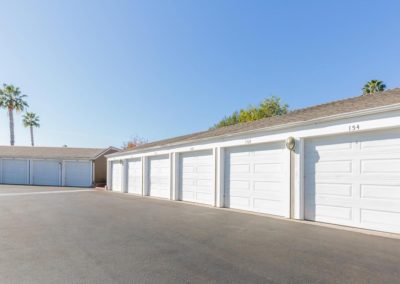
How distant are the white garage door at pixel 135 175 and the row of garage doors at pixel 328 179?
7273mm

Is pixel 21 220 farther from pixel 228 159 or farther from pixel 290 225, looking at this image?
pixel 290 225

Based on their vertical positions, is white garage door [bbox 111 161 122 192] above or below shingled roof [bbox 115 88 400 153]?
below

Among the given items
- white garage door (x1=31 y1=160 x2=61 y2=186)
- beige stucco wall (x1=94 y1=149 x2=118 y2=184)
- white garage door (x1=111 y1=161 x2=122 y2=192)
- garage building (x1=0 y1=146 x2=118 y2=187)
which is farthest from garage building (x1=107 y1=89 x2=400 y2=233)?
white garage door (x1=31 y1=160 x2=61 y2=186)

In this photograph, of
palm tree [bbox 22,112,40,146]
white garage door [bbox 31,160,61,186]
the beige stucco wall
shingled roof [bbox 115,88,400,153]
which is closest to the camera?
shingled roof [bbox 115,88,400,153]

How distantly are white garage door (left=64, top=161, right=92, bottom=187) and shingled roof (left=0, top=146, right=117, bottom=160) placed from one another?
0.79 meters

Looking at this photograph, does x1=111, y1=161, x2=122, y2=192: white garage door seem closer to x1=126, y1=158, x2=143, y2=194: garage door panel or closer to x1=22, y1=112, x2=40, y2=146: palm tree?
x1=126, y1=158, x2=143, y2=194: garage door panel

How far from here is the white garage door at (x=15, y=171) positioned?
2792cm

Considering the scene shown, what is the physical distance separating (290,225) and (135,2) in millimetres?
11400

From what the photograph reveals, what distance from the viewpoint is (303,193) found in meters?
7.79

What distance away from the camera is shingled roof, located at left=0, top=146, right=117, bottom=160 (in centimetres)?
2770

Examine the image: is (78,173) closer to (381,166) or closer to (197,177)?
(197,177)

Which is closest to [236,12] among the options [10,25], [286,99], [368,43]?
[368,43]

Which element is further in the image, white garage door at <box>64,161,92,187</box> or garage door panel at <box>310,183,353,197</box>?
A: white garage door at <box>64,161,92,187</box>

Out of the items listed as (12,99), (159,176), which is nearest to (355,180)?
(159,176)
